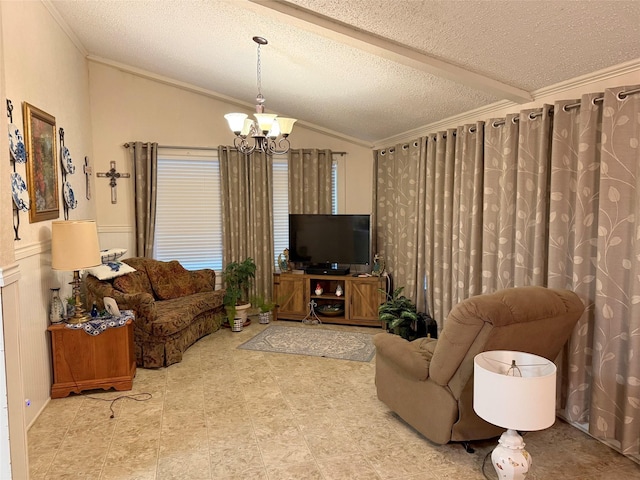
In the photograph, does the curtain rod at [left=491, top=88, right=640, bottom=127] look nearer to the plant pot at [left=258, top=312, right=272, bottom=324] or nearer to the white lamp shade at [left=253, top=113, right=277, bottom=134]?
the white lamp shade at [left=253, top=113, right=277, bottom=134]

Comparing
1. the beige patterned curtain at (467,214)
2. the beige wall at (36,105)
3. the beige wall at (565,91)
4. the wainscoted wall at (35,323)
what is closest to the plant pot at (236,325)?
the beige wall at (36,105)

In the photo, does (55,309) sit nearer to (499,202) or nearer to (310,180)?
(310,180)

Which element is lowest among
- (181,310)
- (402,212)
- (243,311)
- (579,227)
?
(243,311)

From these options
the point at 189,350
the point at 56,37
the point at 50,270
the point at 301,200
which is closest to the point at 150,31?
the point at 56,37

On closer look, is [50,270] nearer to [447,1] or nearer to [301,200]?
[301,200]

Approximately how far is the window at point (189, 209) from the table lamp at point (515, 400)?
4522mm

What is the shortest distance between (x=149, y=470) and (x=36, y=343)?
151 centimetres

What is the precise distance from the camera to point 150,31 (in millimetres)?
4133

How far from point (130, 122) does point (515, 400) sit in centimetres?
552

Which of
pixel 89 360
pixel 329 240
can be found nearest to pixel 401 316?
pixel 329 240

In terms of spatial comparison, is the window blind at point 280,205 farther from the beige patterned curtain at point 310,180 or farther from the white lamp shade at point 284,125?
the white lamp shade at point 284,125

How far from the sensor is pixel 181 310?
4.60 meters

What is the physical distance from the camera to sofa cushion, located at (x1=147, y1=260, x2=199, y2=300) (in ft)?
16.9

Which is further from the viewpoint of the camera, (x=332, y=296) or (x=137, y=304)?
(x=332, y=296)
